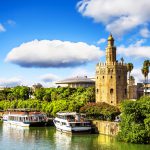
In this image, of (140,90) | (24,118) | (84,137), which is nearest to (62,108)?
(24,118)

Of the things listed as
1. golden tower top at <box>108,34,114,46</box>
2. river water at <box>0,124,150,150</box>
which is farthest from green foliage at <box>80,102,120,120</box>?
golden tower top at <box>108,34,114,46</box>

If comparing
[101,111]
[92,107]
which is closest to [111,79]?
[92,107]

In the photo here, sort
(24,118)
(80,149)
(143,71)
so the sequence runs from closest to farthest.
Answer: (80,149) < (24,118) < (143,71)

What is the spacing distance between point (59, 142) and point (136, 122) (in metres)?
10.7

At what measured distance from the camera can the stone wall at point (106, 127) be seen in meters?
59.0

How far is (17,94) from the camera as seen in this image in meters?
120

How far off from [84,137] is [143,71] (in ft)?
130

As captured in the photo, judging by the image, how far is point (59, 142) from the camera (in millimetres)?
54500

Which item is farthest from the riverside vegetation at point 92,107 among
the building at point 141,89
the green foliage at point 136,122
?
the building at point 141,89

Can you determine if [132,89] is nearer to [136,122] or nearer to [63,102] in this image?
[63,102]

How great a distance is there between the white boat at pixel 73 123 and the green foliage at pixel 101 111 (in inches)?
216

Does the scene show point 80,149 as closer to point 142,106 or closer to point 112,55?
point 142,106

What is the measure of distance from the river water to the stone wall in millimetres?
1395

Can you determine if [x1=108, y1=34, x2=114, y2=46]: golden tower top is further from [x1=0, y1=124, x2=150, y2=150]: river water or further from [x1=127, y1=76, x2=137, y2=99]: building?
[x1=0, y1=124, x2=150, y2=150]: river water
